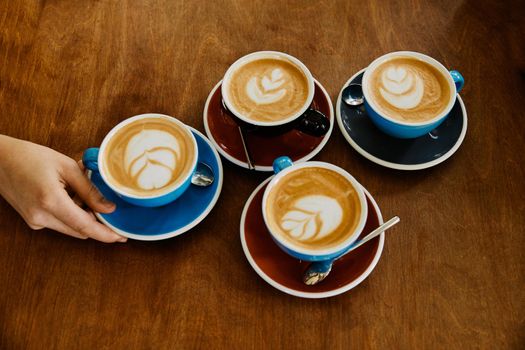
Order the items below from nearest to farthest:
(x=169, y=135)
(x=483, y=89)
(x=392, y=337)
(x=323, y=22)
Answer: (x=392, y=337) → (x=169, y=135) → (x=483, y=89) → (x=323, y=22)

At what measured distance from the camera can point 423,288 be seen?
998 millimetres

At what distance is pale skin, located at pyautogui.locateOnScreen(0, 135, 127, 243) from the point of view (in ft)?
3.26

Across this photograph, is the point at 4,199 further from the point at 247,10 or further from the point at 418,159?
the point at 418,159

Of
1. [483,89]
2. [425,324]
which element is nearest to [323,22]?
[483,89]

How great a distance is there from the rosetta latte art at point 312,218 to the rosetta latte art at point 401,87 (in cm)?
33

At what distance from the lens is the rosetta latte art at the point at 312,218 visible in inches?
37.0

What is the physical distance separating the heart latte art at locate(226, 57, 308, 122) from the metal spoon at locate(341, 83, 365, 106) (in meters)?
0.13

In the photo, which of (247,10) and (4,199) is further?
(247,10)

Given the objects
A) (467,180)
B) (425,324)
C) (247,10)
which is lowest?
(425,324)

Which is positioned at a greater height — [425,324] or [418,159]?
[418,159]

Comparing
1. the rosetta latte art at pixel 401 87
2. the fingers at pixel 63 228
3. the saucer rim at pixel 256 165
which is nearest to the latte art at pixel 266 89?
the saucer rim at pixel 256 165

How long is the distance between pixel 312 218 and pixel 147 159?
0.39m

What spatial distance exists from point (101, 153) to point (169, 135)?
155 mm

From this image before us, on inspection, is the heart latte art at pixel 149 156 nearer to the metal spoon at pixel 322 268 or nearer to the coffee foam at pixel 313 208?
the coffee foam at pixel 313 208
